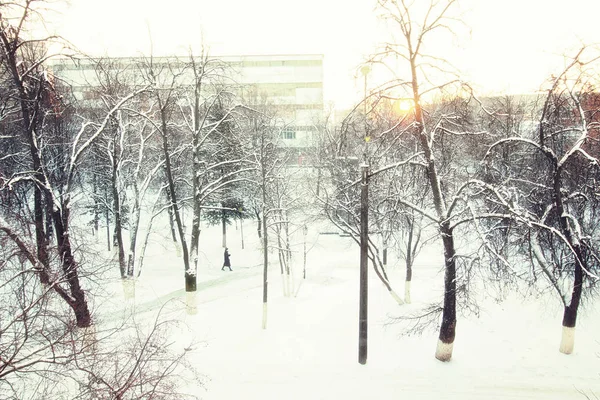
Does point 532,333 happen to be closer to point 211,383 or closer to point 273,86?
point 211,383

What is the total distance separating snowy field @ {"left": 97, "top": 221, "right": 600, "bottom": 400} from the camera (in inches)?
312

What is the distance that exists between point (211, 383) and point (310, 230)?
21470 millimetres

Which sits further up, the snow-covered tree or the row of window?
the row of window

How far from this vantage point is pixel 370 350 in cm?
978

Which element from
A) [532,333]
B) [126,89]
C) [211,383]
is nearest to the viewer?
[211,383]

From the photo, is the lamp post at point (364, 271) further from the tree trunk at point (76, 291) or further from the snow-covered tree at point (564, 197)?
the tree trunk at point (76, 291)

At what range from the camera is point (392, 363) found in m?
9.02

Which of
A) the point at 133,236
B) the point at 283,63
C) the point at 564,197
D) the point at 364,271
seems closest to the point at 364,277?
the point at 364,271

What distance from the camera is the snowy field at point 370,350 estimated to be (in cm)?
793

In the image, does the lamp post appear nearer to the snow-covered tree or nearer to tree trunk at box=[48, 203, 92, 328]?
the snow-covered tree

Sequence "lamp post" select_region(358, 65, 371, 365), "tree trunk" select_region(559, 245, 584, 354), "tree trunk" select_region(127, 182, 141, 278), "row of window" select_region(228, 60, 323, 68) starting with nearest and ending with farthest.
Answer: "lamp post" select_region(358, 65, 371, 365)
"tree trunk" select_region(559, 245, 584, 354)
"tree trunk" select_region(127, 182, 141, 278)
"row of window" select_region(228, 60, 323, 68)

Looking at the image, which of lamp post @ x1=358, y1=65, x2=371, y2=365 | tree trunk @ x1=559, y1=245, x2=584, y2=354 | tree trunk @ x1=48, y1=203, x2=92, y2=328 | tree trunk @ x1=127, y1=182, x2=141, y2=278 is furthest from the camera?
tree trunk @ x1=127, y1=182, x2=141, y2=278

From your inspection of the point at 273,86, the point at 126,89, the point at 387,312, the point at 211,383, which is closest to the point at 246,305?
the point at 387,312

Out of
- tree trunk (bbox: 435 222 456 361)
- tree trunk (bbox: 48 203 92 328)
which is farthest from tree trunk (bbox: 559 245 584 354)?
tree trunk (bbox: 48 203 92 328)
